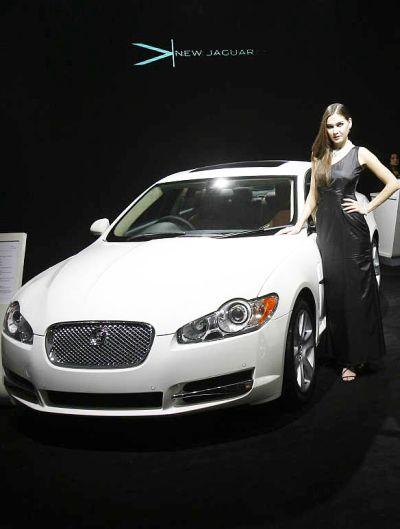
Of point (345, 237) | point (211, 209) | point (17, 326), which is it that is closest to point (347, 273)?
point (345, 237)

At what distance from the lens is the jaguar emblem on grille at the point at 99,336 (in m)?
3.01

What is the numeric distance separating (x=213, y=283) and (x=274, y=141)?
680 centimetres

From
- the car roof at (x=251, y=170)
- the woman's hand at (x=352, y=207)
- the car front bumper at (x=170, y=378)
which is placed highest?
the car roof at (x=251, y=170)

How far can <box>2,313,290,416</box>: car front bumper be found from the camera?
2916 mm

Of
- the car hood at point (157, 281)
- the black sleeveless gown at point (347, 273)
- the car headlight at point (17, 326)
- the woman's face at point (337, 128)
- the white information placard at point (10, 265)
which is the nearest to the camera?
the car hood at point (157, 281)

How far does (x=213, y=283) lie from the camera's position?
318 cm

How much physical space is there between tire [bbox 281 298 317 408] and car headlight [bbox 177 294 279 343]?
0.82 feet

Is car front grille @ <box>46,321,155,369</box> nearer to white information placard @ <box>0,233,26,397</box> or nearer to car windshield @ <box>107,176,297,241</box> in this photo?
white information placard @ <box>0,233,26,397</box>

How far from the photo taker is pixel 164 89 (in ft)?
30.6

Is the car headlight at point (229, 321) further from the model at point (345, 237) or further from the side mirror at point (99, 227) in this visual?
the side mirror at point (99, 227)

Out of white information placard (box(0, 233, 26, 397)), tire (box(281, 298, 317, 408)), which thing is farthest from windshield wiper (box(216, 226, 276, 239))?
white information placard (box(0, 233, 26, 397))

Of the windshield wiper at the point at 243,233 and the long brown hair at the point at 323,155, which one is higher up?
the long brown hair at the point at 323,155

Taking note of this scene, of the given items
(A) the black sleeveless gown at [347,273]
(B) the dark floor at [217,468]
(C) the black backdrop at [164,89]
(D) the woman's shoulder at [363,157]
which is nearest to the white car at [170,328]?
(A) the black sleeveless gown at [347,273]

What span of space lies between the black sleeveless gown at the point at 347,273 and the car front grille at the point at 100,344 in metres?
1.44
